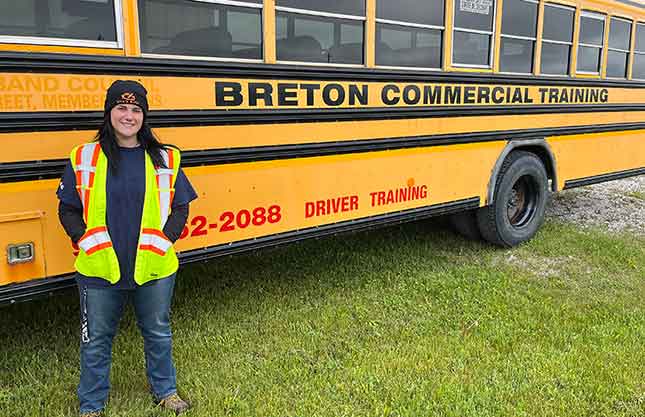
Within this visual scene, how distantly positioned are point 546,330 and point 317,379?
141 centimetres

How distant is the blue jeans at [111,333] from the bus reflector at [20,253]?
315mm

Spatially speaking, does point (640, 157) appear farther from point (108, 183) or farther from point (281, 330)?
point (108, 183)

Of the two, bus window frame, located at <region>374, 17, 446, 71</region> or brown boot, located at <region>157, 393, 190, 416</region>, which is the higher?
bus window frame, located at <region>374, 17, 446, 71</region>

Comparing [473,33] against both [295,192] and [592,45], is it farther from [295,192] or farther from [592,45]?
[295,192]

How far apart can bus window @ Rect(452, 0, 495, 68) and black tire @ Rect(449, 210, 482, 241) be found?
1.26 metres

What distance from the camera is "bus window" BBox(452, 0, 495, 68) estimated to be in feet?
12.8

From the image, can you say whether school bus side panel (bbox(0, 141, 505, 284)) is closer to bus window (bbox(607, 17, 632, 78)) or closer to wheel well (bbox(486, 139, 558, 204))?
wheel well (bbox(486, 139, 558, 204))

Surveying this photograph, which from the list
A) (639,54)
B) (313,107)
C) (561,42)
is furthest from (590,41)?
(313,107)

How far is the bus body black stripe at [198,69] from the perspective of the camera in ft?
7.51

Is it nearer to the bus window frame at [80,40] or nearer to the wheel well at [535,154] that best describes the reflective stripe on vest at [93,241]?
the bus window frame at [80,40]

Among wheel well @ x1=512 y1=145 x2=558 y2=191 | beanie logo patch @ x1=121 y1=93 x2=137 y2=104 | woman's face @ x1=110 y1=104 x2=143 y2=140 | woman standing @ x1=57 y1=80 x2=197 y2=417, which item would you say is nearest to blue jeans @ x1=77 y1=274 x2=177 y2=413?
woman standing @ x1=57 y1=80 x2=197 y2=417

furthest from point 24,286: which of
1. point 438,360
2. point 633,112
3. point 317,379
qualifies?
point 633,112

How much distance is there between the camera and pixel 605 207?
649cm

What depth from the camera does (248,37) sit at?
2932mm
